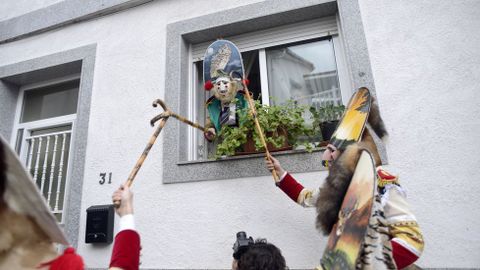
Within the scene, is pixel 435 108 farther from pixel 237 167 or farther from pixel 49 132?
pixel 49 132

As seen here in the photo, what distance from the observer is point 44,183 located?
3.94 m

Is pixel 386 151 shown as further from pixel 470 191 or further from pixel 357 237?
pixel 357 237

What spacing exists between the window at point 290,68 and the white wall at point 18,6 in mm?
2759

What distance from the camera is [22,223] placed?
3.24 ft

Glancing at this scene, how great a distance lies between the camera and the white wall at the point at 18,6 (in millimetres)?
4570

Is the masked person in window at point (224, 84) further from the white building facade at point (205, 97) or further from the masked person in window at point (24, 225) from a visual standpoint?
the masked person in window at point (24, 225)

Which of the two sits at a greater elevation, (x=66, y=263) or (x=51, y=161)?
(x=51, y=161)

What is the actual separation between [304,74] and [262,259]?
2371 mm

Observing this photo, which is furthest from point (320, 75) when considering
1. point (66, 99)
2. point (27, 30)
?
point (27, 30)

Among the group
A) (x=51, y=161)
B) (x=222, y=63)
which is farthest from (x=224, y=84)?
(x=51, y=161)

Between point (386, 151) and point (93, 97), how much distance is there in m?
3.26

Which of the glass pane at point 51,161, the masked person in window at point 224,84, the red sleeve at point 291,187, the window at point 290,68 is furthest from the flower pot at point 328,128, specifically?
the glass pane at point 51,161

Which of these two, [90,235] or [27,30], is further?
[27,30]

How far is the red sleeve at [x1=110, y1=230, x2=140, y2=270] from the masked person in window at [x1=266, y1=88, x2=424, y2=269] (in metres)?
1.03
